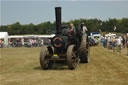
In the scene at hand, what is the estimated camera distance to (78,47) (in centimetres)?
1158

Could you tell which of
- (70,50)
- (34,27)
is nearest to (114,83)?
(70,50)

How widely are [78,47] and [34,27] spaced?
117m

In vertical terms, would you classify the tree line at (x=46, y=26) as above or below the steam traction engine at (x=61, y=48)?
above

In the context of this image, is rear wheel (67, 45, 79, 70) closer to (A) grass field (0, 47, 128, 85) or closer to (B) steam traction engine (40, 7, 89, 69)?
(B) steam traction engine (40, 7, 89, 69)

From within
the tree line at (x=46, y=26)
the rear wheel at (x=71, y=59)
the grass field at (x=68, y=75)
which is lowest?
the grass field at (x=68, y=75)

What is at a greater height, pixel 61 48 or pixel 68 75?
pixel 61 48

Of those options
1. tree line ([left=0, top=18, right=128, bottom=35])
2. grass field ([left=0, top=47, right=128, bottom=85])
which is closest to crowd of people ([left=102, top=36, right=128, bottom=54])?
grass field ([left=0, top=47, right=128, bottom=85])

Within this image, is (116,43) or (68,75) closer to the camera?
(68,75)

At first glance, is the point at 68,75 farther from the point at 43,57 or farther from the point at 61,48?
the point at 61,48

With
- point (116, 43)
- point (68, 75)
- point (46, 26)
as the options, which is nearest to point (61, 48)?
point (68, 75)

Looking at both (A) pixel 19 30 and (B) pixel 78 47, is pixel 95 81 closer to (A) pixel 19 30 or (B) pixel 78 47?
(B) pixel 78 47

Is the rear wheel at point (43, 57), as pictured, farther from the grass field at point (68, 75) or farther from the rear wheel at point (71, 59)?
the rear wheel at point (71, 59)

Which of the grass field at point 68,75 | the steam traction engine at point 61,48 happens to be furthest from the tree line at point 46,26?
the grass field at point 68,75

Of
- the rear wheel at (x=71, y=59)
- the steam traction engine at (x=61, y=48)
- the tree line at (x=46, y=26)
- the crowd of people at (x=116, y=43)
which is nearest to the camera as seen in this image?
the rear wheel at (x=71, y=59)
